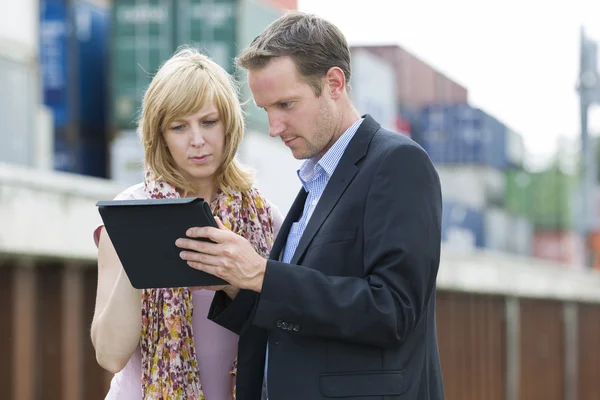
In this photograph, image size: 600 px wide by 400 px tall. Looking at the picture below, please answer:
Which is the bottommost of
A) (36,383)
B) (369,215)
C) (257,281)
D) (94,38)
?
(36,383)

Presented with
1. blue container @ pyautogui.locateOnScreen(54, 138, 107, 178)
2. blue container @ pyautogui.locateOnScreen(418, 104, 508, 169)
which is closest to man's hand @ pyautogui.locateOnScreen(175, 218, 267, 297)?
blue container @ pyautogui.locateOnScreen(54, 138, 107, 178)

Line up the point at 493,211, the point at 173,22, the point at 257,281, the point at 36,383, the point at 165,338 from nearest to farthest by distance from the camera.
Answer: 1. the point at 257,281
2. the point at 165,338
3. the point at 36,383
4. the point at 173,22
5. the point at 493,211

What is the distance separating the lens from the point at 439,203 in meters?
2.53

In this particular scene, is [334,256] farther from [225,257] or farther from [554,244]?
[554,244]

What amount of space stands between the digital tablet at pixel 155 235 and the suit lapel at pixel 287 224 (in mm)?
336

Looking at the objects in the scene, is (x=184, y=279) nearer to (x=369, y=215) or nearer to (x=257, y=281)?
(x=257, y=281)

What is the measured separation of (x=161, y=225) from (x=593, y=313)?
22.4m

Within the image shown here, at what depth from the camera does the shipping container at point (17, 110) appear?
11.2 metres

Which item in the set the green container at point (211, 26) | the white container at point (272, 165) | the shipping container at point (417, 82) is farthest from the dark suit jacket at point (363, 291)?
the shipping container at point (417, 82)

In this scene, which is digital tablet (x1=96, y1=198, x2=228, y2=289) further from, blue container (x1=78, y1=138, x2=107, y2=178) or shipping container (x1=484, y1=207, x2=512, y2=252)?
shipping container (x1=484, y1=207, x2=512, y2=252)

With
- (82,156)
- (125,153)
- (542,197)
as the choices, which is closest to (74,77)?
(82,156)

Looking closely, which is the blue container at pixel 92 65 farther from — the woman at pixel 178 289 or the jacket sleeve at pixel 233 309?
the jacket sleeve at pixel 233 309

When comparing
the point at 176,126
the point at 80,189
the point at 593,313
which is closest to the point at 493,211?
the point at 593,313

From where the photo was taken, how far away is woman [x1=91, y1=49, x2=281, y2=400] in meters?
2.86
